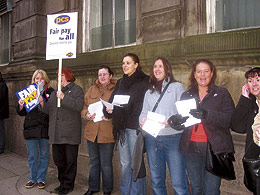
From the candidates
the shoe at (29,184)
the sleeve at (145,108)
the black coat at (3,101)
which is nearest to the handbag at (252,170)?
the sleeve at (145,108)

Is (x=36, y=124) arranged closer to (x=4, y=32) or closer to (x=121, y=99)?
(x=121, y=99)

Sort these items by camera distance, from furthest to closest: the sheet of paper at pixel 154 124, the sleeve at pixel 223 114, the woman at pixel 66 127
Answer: the woman at pixel 66 127 < the sheet of paper at pixel 154 124 < the sleeve at pixel 223 114

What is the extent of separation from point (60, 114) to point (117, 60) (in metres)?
1.32

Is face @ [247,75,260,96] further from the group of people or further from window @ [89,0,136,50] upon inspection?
window @ [89,0,136,50]

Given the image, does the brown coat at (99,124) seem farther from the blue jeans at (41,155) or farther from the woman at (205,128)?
Answer: the woman at (205,128)

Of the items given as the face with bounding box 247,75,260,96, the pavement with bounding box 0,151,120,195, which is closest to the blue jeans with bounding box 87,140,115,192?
the pavement with bounding box 0,151,120,195

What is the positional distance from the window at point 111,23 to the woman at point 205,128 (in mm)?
2365

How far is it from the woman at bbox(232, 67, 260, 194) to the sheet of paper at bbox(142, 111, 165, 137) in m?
0.73

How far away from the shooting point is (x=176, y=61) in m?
3.84

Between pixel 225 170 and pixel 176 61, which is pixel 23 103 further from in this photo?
pixel 225 170

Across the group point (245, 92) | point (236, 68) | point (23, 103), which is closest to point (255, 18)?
point (236, 68)

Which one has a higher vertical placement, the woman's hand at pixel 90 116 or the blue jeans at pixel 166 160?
the woman's hand at pixel 90 116

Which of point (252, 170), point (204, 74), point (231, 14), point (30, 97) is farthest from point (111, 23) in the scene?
point (252, 170)

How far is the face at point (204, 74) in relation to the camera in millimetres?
2783
